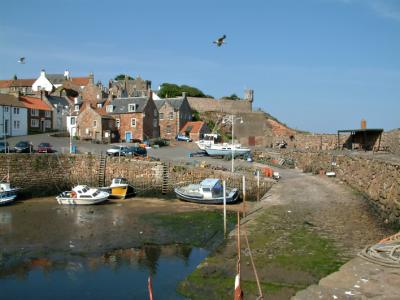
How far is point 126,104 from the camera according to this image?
199 feet

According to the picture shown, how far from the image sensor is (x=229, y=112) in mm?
77125

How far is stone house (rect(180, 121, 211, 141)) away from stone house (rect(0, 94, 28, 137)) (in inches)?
900

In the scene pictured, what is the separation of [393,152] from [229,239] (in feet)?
77.1

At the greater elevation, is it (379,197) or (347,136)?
(347,136)

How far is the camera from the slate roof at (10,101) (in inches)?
2164

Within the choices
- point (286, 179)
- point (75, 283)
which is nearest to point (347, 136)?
point (286, 179)

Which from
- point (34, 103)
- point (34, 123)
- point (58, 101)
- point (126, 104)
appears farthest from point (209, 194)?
point (58, 101)

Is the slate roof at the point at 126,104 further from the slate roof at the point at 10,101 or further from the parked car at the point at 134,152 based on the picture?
the parked car at the point at 134,152

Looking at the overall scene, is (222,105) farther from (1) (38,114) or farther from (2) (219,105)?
(1) (38,114)

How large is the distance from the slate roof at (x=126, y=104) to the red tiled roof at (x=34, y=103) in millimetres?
11104

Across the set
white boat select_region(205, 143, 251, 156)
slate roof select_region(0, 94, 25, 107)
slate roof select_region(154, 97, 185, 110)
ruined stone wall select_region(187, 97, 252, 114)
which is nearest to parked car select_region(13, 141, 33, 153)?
slate roof select_region(0, 94, 25, 107)

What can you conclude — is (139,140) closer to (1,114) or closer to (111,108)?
(111,108)

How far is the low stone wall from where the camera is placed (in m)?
18.8

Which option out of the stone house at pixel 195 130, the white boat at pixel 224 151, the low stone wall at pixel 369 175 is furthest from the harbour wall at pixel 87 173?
the stone house at pixel 195 130
